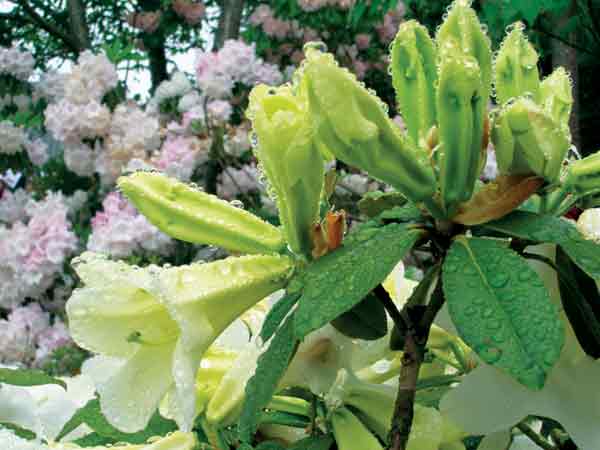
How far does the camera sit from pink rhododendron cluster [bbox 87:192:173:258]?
111 inches

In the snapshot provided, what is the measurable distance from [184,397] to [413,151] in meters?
0.20

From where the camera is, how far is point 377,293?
1.74 feet

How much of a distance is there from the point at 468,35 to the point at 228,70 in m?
3.14

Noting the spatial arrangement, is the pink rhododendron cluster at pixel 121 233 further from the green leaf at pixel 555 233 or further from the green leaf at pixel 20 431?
the green leaf at pixel 555 233

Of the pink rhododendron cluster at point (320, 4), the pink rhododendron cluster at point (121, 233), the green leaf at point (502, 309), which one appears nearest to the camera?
the green leaf at point (502, 309)

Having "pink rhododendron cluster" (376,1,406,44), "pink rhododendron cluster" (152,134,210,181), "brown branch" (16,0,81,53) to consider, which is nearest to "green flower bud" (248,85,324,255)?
"pink rhododendron cluster" (152,134,210,181)

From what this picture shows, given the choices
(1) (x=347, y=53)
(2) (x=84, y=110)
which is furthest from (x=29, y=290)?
(1) (x=347, y=53)

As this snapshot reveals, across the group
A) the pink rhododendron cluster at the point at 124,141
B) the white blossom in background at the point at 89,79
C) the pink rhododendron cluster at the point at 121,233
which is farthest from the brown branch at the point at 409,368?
the white blossom in background at the point at 89,79

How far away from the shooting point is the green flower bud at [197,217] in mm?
553

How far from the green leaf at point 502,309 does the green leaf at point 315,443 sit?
162 mm

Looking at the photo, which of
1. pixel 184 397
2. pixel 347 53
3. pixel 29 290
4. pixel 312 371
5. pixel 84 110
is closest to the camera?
pixel 184 397

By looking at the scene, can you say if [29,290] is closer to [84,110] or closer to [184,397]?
[84,110]

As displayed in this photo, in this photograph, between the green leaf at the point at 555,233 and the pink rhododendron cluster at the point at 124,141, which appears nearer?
the green leaf at the point at 555,233

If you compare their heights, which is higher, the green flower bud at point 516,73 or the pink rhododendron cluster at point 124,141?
the green flower bud at point 516,73
